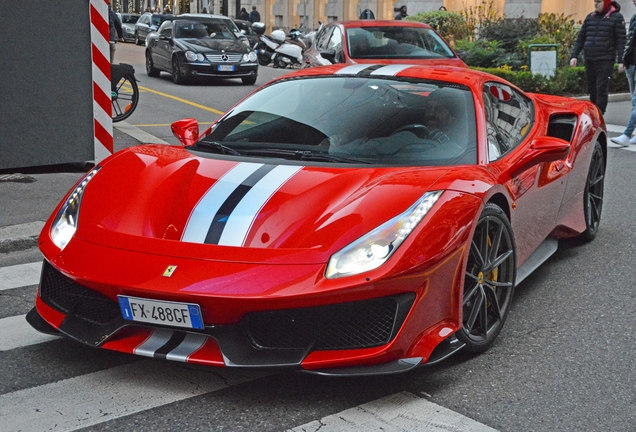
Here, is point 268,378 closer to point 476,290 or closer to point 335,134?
point 476,290

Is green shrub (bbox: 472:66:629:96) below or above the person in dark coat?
below

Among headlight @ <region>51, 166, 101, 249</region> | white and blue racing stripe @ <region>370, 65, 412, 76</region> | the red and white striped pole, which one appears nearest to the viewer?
headlight @ <region>51, 166, 101, 249</region>

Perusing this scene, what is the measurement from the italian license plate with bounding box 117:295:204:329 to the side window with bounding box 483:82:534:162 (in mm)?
1851

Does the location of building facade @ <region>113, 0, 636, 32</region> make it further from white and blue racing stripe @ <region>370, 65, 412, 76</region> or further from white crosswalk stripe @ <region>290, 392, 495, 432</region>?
white crosswalk stripe @ <region>290, 392, 495, 432</region>

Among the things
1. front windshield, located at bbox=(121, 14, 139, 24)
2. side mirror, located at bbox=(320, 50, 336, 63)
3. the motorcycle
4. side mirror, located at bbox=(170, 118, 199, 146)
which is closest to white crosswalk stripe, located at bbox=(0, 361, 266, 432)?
side mirror, located at bbox=(170, 118, 199, 146)

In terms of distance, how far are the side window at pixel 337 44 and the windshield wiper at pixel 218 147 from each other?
8.01m

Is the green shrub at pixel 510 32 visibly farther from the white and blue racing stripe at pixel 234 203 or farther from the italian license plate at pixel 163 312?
the italian license plate at pixel 163 312

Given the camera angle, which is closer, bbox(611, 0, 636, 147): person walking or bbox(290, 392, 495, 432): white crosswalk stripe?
bbox(290, 392, 495, 432): white crosswalk stripe

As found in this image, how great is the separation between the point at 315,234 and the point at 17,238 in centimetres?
321

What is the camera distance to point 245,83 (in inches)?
814

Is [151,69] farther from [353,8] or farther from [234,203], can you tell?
[353,8]

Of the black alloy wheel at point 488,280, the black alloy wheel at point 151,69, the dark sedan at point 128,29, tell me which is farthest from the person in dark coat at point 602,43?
the dark sedan at point 128,29

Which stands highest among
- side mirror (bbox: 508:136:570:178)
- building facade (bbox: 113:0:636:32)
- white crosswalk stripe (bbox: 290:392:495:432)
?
building facade (bbox: 113:0:636:32)

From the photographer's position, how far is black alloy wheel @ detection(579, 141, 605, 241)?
20.7 ft
